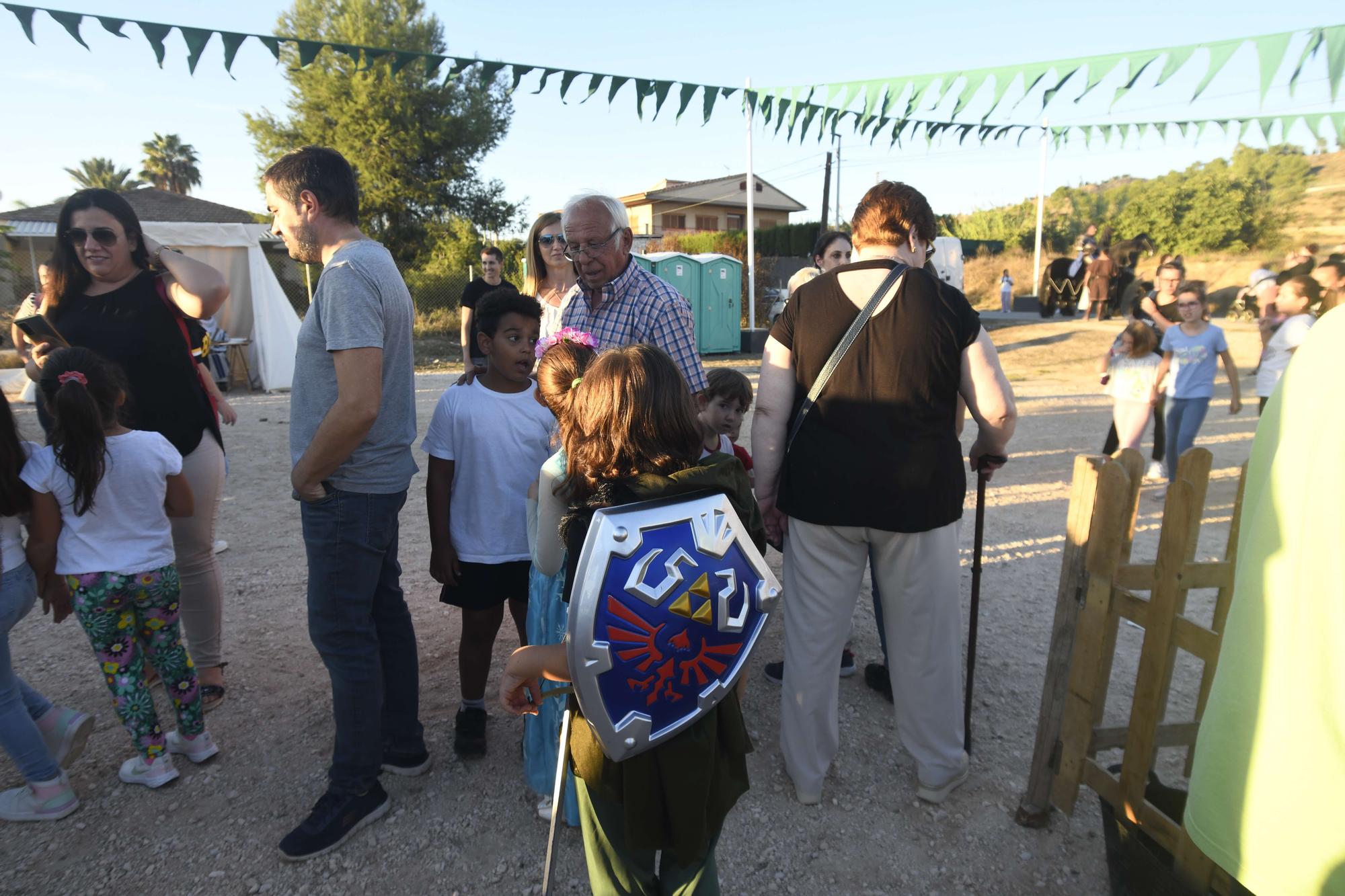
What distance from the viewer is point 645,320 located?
2.84m

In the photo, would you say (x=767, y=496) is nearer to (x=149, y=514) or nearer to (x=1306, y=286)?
(x=149, y=514)

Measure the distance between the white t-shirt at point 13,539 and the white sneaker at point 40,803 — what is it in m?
0.74

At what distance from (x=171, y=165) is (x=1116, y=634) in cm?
5649

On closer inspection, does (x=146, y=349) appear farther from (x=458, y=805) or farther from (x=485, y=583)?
(x=458, y=805)

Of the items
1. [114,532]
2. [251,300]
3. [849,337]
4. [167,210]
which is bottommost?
[114,532]

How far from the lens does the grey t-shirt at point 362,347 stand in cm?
213

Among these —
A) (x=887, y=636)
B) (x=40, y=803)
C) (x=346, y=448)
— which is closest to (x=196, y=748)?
(x=40, y=803)

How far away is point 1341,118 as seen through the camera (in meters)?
6.18

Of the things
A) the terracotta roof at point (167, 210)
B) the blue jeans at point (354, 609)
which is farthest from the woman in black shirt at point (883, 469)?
the terracotta roof at point (167, 210)

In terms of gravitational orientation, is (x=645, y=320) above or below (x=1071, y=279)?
above

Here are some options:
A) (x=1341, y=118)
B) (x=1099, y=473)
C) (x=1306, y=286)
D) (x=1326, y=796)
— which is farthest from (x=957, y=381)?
(x=1341, y=118)

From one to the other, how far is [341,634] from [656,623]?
51.2 inches

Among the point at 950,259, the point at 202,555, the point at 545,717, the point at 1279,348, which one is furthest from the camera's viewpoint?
the point at 950,259

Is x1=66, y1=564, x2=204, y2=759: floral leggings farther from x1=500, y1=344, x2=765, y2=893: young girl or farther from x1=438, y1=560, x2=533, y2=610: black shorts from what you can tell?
x1=500, y1=344, x2=765, y2=893: young girl
